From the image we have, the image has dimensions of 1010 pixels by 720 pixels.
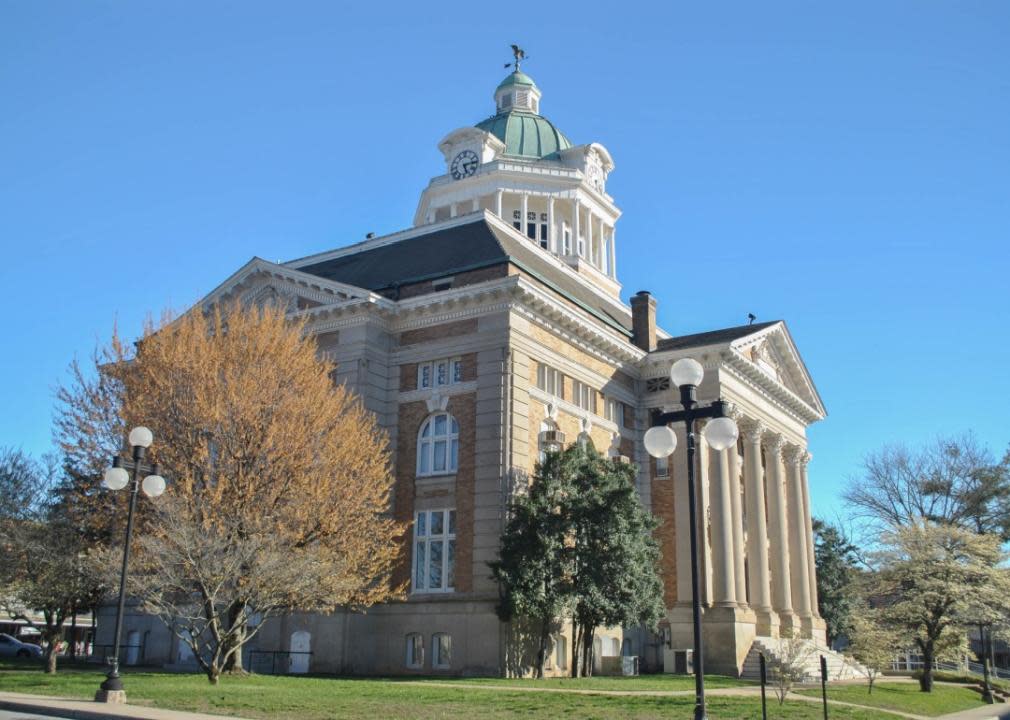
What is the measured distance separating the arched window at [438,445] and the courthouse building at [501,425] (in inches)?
2.0

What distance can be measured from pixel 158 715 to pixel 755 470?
105ft

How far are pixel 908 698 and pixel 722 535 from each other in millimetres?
9783

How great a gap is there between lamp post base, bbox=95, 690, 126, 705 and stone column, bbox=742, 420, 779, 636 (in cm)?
2860

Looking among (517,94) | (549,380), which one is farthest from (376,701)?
(517,94)

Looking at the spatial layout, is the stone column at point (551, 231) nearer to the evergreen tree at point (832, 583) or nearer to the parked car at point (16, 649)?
the evergreen tree at point (832, 583)

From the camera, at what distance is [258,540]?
23969 mm

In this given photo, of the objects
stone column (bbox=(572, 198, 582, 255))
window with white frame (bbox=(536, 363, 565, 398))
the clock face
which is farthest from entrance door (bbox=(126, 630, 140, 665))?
stone column (bbox=(572, 198, 582, 255))

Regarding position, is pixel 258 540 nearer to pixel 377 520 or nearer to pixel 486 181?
pixel 377 520

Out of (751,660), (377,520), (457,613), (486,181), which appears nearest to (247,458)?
(377,520)

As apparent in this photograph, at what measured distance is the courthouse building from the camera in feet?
104

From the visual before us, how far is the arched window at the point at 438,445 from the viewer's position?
110 feet

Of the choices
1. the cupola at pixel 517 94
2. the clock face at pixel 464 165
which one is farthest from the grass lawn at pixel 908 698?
the cupola at pixel 517 94

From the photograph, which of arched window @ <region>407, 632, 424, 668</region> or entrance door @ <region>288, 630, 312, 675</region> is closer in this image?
arched window @ <region>407, 632, 424, 668</region>

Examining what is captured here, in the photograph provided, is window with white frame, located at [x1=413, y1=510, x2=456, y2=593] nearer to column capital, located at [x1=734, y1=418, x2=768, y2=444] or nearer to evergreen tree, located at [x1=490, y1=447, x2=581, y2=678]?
evergreen tree, located at [x1=490, y1=447, x2=581, y2=678]
